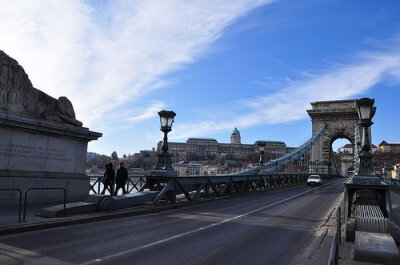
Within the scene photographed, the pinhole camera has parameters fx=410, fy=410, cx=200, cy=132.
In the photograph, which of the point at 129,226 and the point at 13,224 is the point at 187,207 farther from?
the point at 13,224

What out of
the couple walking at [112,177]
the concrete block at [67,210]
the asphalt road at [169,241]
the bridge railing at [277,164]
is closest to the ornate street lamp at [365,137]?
the asphalt road at [169,241]

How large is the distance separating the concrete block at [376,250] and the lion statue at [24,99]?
12606mm

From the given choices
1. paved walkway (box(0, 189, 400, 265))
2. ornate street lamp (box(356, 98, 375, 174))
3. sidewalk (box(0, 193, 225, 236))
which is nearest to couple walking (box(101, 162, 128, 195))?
sidewalk (box(0, 193, 225, 236))

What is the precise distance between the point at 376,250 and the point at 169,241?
4.51m

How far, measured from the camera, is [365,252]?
7508 millimetres

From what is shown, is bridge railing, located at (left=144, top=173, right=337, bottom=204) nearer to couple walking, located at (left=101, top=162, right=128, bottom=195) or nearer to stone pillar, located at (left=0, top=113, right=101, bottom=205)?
couple walking, located at (left=101, top=162, right=128, bottom=195)

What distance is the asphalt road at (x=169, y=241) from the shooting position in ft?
25.6

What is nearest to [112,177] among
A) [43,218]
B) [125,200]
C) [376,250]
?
[125,200]

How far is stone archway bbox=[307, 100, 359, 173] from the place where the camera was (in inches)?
3044

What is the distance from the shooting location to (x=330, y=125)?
79938 millimetres

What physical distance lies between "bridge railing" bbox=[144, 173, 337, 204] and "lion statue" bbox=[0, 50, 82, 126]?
4.65 meters

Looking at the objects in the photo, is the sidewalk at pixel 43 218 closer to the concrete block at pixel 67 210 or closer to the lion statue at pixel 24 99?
the concrete block at pixel 67 210

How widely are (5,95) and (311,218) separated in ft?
39.8

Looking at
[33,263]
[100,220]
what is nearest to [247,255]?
[33,263]
